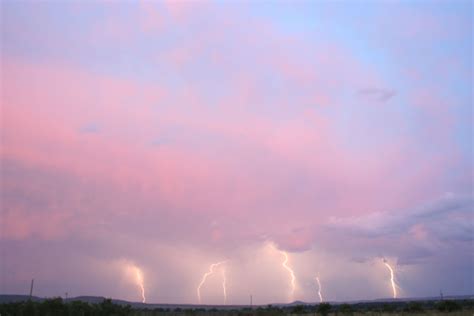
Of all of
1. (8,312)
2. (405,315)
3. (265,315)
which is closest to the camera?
(8,312)

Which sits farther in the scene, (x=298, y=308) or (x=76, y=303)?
(x=298, y=308)

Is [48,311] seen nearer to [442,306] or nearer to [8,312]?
[8,312]

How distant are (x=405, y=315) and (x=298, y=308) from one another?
31305 millimetres

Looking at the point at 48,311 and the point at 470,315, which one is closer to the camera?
the point at 48,311

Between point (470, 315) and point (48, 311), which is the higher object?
point (48, 311)

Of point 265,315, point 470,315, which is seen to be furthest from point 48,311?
point 470,315

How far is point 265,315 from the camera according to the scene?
78625 mm

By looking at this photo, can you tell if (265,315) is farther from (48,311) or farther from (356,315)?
(48,311)

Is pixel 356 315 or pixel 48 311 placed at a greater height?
pixel 48 311

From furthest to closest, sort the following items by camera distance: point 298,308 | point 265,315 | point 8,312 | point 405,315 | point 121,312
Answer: point 298,308 → point 265,315 → point 405,315 → point 121,312 → point 8,312

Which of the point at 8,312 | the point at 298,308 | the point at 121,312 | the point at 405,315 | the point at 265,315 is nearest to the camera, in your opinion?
the point at 8,312

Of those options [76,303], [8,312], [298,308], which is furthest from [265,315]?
[8,312]

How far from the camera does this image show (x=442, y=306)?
258 ft

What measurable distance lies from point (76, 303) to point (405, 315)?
47581mm
